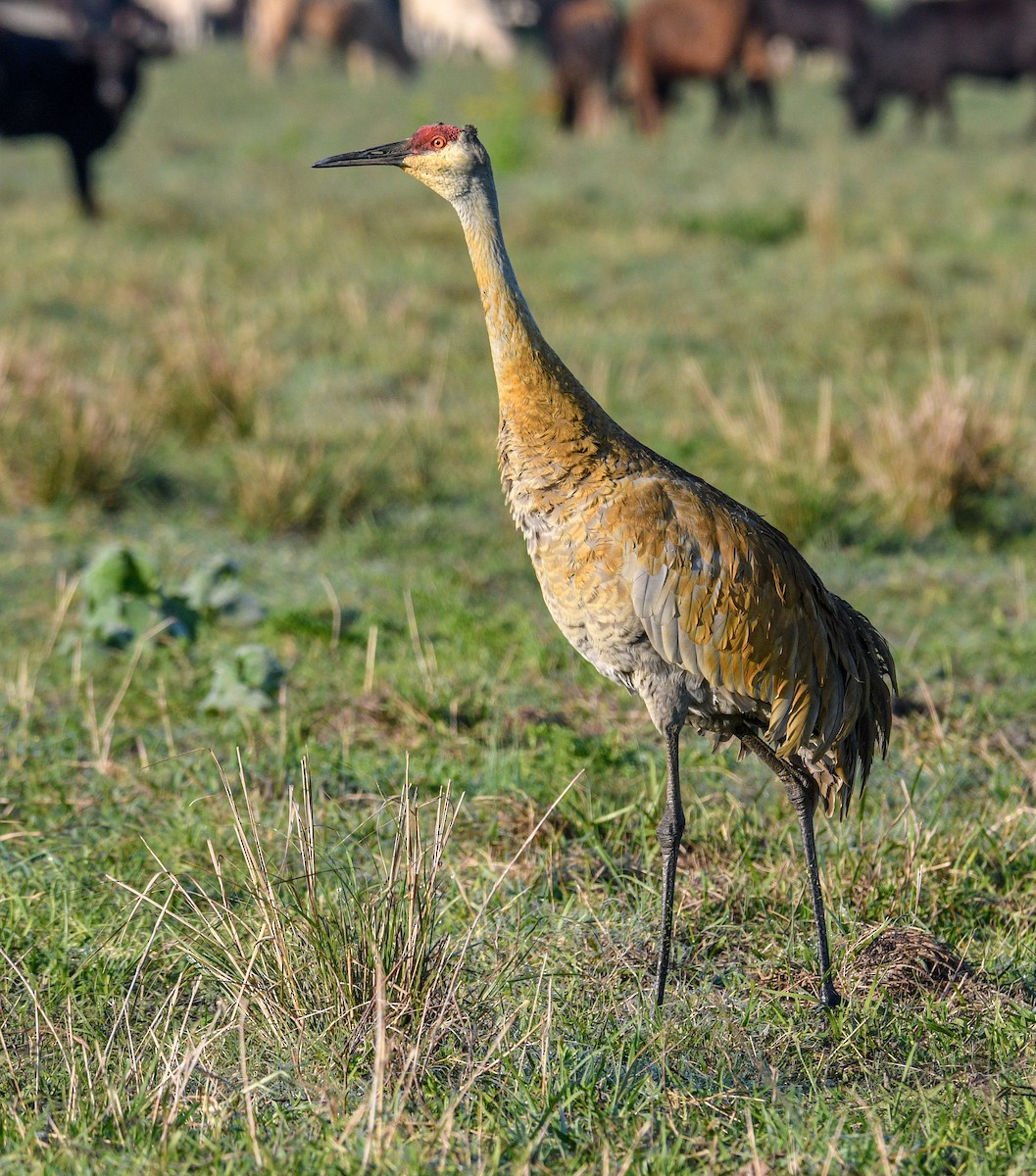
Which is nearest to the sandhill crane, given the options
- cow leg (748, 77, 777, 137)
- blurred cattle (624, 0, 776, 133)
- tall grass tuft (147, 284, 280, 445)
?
tall grass tuft (147, 284, 280, 445)

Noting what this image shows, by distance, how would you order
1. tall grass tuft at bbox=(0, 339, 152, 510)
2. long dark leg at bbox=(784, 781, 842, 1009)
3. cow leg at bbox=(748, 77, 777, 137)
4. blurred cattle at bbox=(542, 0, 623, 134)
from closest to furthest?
long dark leg at bbox=(784, 781, 842, 1009), tall grass tuft at bbox=(0, 339, 152, 510), cow leg at bbox=(748, 77, 777, 137), blurred cattle at bbox=(542, 0, 623, 134)

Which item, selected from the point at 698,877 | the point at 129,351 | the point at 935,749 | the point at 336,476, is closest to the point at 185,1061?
the point at 698,877

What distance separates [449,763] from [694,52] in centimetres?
1969

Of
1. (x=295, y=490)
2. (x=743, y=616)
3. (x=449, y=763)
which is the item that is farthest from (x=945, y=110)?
(x=743, y=616)

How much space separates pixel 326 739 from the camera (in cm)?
465

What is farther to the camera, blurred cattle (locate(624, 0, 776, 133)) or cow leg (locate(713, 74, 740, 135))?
cow leg (locate(713, 74, 740, 135))

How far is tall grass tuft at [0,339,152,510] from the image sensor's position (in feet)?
21.7

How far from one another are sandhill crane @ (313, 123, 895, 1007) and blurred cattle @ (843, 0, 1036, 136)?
2084 centimetres

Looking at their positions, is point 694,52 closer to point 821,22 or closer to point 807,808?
point 821,22

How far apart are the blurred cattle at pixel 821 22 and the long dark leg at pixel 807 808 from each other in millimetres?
22858

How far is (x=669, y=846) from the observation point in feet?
11.2

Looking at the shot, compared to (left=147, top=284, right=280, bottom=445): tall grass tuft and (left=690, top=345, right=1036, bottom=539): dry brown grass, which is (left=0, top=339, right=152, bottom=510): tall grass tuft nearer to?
(left=147, top=284, right=280, bottom=445): tall grass tuft

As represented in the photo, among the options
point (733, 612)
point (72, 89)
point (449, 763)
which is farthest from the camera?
point (72, 89)

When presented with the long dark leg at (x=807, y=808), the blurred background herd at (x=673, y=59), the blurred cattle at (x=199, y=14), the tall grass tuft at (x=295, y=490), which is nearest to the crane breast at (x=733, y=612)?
the long dark leg at (x=807, y=808)
